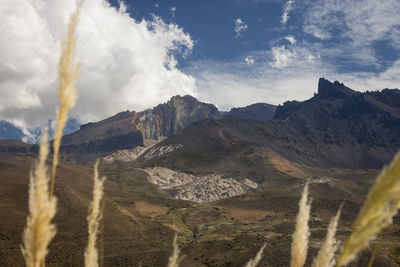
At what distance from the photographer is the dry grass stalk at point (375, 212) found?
198 centimetres

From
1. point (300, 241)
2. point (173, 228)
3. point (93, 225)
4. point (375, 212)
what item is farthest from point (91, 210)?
point (173, 228)

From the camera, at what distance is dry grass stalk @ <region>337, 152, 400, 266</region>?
1.98 metres

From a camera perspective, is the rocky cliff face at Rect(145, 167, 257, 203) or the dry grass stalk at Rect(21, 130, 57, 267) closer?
the dry grass stalk at Rect(21, 130, 57, 267)

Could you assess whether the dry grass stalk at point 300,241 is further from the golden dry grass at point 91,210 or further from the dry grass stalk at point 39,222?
the dry grass stalk at point 39,222

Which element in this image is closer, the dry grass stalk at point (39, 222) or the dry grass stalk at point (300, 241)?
the dry grass stalk at point (39, 222)

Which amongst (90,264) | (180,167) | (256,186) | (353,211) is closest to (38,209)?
(90,264)

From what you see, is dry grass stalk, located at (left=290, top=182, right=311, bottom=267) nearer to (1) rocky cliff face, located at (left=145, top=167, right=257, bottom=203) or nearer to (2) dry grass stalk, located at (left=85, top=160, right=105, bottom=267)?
(2) dry grass stalk, located at (left=85, top=160, right=105, bottom=267)

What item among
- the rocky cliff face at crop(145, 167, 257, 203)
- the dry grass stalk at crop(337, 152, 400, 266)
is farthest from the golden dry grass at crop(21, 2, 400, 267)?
the rocky cliff face at crop(145, 167, 257, 203)

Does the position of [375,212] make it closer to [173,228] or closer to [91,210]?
[91,210]

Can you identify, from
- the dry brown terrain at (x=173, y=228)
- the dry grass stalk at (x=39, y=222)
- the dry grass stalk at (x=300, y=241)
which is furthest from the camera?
the dry brown terrain at (x=173, y=228)

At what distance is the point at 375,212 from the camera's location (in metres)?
2.05

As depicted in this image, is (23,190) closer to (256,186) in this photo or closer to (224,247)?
(224,247)

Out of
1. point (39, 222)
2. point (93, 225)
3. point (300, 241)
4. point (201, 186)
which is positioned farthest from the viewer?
point (201, 186)

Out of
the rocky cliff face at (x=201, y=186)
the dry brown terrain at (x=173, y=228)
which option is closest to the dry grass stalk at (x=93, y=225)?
the dry brown terrain at (x=173, y=228)
